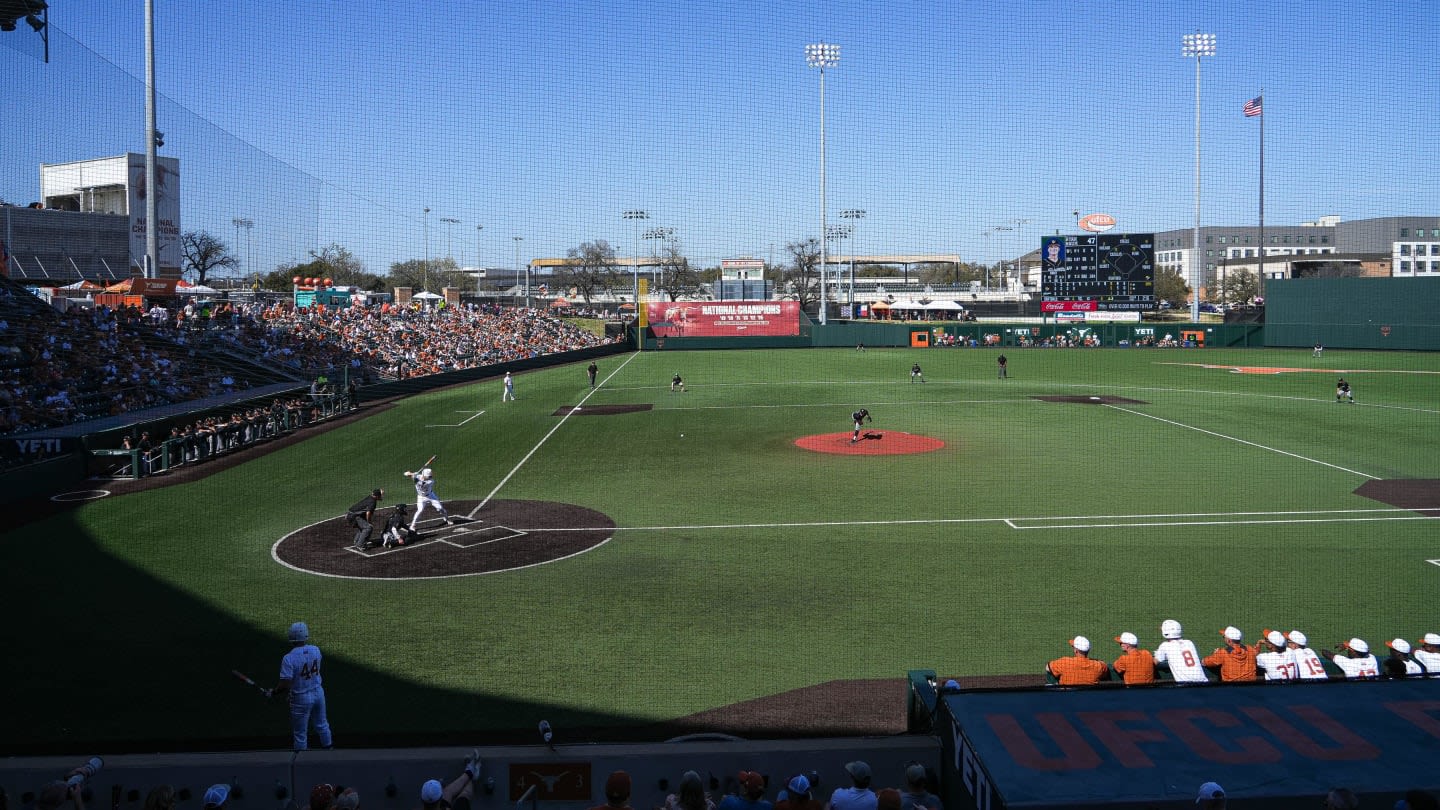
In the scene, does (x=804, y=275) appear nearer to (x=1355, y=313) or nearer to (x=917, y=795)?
(x=1355, y=313)

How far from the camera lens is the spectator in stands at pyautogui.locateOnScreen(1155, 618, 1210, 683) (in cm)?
943

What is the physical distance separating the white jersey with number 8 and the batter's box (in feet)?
39.4

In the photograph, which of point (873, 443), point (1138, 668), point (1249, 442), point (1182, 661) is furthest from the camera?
point (873, 443)

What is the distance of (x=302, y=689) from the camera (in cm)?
958

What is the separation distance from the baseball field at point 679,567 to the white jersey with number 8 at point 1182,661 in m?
2.11

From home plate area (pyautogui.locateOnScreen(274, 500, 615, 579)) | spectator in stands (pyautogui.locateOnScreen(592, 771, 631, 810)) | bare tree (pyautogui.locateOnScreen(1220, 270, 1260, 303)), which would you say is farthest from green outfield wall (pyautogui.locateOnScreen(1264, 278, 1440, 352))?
spectator in stands (pyautogui.locateOnScreen(592, 771, 631, 810))

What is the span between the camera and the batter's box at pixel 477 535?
59.5 feet

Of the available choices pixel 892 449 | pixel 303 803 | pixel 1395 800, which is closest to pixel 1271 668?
pixel 1395 800

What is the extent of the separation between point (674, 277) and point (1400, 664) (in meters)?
115

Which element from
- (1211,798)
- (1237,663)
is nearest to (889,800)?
(1211,798)

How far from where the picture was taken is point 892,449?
28.7m

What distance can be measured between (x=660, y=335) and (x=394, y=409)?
1702 inches

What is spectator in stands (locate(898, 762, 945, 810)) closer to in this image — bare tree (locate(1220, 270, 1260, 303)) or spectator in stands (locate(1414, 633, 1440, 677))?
spectator in stands (locate(1414, 633, 1440, 677))

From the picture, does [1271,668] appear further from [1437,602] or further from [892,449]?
[892,449]
